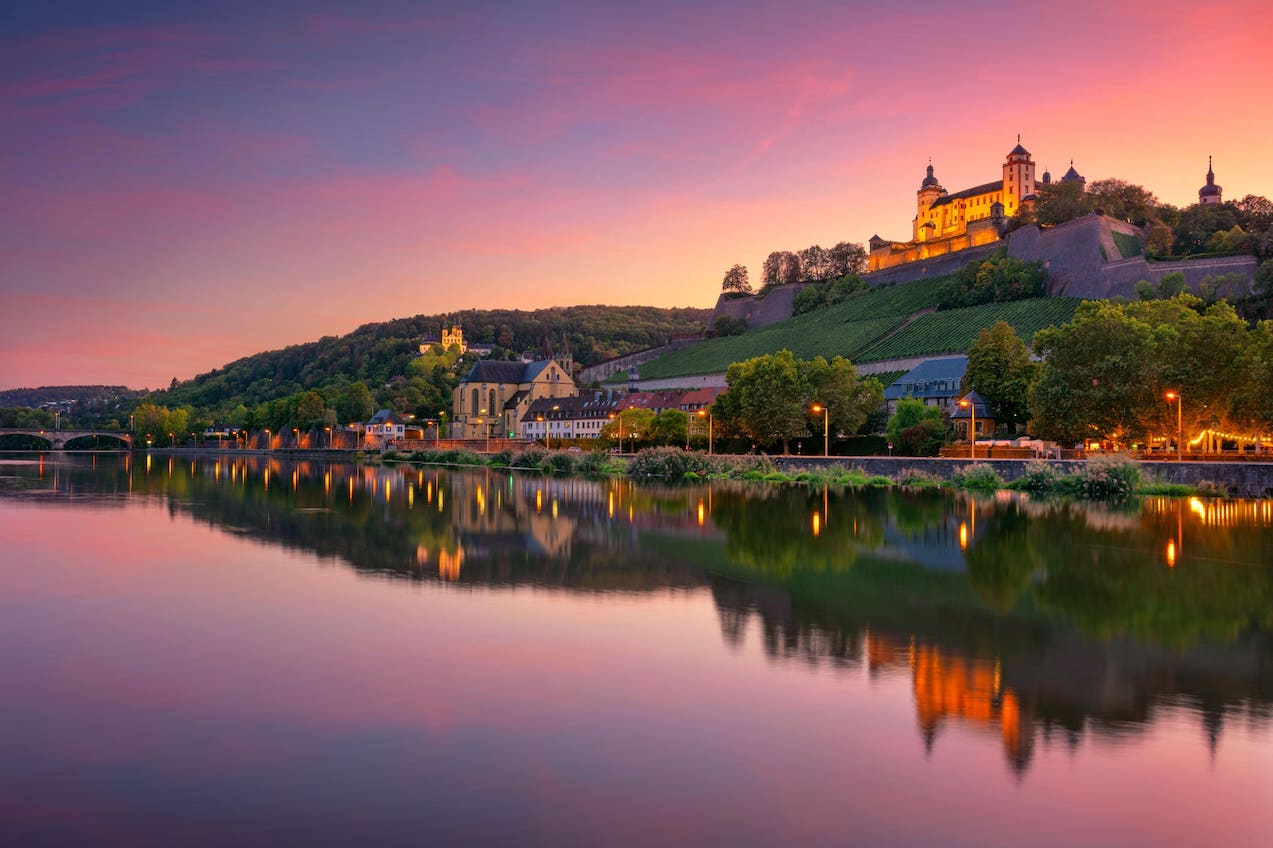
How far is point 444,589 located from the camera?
1659 centimetres

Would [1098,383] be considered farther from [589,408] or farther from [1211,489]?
[589,408]

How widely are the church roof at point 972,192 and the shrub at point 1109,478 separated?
103 metres

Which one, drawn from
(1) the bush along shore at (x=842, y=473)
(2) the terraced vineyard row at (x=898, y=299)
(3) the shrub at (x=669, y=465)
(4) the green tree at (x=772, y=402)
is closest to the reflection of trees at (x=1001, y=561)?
(1) the bush along shore at (x=842, y=473)

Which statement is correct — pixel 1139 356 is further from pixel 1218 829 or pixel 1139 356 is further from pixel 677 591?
pixel 1218 829

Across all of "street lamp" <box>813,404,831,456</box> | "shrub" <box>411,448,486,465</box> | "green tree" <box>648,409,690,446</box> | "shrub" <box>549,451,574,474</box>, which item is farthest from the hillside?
"shrub" <box>549,451,574,474</box>

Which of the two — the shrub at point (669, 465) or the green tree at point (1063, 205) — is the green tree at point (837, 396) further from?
the green tree at point (1063, 205)

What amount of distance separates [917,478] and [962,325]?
54.1 meters

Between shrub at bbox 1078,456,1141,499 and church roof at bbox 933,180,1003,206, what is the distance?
337ft

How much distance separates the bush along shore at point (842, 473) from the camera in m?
39.2

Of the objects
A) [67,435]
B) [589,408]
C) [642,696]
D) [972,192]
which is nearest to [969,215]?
[972,192]

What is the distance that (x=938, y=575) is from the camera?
1769 cm

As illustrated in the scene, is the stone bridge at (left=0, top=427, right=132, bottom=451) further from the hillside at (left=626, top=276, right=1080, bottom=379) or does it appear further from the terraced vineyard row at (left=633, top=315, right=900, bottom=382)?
the hillside at (left=626, top=276, right=1080, bottom=379)

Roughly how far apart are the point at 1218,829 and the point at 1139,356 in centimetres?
4714

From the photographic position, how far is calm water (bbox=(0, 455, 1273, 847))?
268 inches
